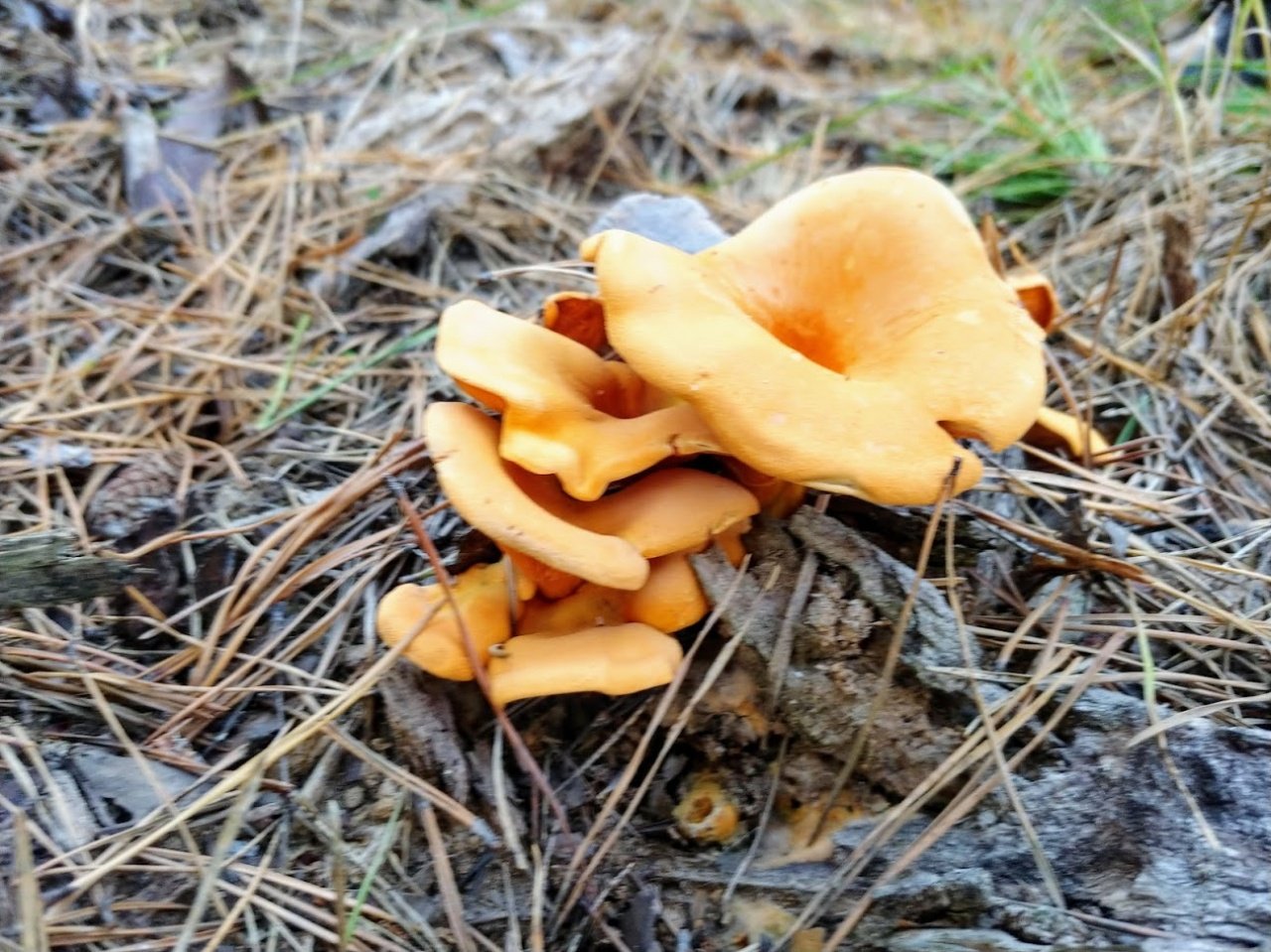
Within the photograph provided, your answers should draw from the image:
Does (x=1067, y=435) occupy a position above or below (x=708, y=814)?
above

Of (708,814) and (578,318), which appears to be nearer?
(708,814)

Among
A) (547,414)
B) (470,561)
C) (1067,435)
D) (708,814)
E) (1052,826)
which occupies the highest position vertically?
(547,414)

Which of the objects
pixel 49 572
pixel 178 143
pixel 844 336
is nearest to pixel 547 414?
pixel 844 336

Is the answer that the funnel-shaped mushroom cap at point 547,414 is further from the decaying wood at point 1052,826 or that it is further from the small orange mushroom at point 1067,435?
the small orange mushroom at point 1067,435

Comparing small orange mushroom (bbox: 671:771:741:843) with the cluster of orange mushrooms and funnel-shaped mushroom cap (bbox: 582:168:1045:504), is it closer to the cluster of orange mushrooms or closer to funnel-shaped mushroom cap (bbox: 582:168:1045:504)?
the cluster of orange mushrooms

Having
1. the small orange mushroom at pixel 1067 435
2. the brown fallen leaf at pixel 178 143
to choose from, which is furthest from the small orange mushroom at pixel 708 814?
the brown fallen leaf at pixel 178 143

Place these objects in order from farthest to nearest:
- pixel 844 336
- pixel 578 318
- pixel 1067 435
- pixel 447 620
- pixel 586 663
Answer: pixel 1067 435 < pixel 578 318 < pixel 844 336 < pixel 447 620 < pixel 586 663

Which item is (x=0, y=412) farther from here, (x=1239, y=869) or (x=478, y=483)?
(x=1239, y=869)

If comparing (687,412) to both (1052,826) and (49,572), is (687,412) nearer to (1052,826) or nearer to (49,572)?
(1052,826)
